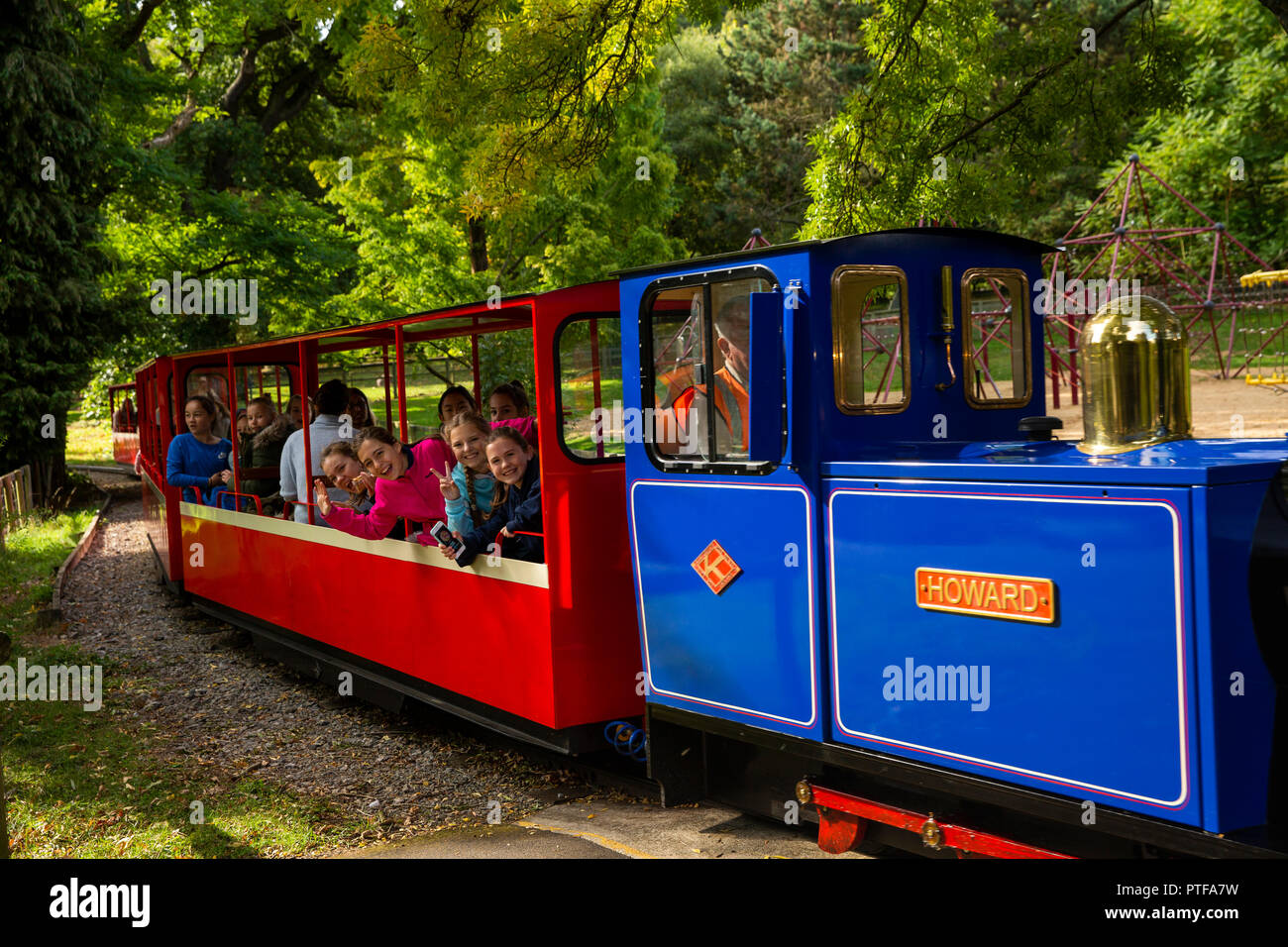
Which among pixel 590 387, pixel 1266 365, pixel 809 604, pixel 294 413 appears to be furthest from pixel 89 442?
pixel 809 604

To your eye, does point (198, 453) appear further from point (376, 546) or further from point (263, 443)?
point (376, 546)

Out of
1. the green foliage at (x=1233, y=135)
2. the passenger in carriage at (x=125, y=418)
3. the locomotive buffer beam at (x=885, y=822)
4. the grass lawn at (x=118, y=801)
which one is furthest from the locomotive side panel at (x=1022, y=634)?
the green foliage at (x=1233, y=135)

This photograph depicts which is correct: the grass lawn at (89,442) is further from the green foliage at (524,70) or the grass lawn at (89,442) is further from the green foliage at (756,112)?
the green foliage at (524,70)

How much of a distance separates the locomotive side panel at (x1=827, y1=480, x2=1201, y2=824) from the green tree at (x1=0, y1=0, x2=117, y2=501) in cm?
1888

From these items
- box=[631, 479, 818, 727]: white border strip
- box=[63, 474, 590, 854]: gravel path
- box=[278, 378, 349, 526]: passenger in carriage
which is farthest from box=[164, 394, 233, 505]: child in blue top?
box=[631, 479, 818, 727]: white border strip

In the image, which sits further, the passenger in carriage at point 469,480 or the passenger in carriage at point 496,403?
the passenger in carriage at point 496,403

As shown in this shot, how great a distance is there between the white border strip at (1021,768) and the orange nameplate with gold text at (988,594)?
0.27 metres

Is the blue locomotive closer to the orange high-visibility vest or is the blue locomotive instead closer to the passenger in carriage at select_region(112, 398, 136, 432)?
the orange high-visibility vest

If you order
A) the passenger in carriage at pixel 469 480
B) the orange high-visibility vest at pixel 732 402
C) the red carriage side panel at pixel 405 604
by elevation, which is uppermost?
the orange high-visibility vest at pixel 732 402

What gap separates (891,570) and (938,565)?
21 centimetres

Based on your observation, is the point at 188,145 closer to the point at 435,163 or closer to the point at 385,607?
the point at 435,163

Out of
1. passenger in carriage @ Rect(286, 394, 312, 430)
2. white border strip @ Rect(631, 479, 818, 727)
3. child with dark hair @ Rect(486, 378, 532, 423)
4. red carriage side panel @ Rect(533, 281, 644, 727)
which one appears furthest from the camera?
passenger in carriage @ Rect(286, 394, 312, 430)

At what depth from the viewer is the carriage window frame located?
4.64m

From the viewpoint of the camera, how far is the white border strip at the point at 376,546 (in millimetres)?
5871
